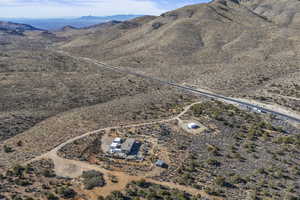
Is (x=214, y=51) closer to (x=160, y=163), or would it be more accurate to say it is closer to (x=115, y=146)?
(x=115, y=146)

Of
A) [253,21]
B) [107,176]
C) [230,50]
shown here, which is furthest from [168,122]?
[253,21]

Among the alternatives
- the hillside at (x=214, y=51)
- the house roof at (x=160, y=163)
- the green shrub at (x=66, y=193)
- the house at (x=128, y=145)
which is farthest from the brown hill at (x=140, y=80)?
the house roof at (x=160, y=163)

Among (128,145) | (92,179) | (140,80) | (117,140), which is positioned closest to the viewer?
(92,179)

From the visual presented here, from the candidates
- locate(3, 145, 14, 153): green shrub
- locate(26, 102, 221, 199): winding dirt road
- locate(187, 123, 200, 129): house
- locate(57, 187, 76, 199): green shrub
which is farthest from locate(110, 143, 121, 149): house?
locate(3, 145, 14, 153): green shrub

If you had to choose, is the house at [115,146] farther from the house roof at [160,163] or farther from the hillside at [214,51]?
the hillside at [214,51]

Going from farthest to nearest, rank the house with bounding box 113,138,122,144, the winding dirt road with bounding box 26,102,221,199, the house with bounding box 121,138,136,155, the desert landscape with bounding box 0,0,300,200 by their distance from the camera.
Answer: the house with bounding box 113,138,122,144 → the house with bounding box 121,138,136,155 → the desert landscape with bounding box 0,0,300,200 → the winding dirt road with bounding box 26,102,221,199

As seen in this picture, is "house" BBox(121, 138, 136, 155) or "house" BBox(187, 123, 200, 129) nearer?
"house" BBox(121, 138, 136, 155)

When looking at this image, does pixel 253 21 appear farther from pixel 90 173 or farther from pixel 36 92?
pixel 90 173

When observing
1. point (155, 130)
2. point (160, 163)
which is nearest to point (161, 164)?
point (160, 163)

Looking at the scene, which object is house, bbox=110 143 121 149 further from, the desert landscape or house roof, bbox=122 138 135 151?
house roof, bbox=122 138 135 151
